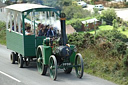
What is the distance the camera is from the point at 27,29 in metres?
16.0

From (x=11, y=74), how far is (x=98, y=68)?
12.3 ft

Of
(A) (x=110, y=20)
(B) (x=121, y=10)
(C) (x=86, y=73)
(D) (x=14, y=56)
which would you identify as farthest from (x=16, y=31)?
(B) (x=121, y=10)

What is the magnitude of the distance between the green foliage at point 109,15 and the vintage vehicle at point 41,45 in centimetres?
8722

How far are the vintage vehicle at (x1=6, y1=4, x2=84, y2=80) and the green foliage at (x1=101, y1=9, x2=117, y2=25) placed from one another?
87.2m

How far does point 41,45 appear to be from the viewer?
15172mm

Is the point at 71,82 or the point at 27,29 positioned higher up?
the point at 27,29

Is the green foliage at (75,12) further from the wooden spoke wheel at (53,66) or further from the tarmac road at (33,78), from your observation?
the wooden spoke wheel at (53,66)

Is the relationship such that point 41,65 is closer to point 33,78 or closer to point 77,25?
point 33,78

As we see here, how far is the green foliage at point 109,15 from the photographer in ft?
341

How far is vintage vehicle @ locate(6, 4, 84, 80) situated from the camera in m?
14.1

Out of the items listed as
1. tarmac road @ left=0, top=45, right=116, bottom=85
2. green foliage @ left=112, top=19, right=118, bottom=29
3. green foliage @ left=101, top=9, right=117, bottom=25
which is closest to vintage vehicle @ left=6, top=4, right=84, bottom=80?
tarmac road @ left=0, top=45, right=116, bottom=85

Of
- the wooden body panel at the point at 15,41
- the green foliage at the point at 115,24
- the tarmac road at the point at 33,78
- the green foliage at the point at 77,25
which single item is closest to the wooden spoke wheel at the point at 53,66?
the tarmac road at the point at 33,78

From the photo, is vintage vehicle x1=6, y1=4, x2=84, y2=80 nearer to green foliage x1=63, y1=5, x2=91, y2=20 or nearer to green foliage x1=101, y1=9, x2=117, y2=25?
green foliage x1=101, y1=9, x2=117, y2=25

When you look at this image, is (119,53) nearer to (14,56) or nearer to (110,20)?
(14,56)
